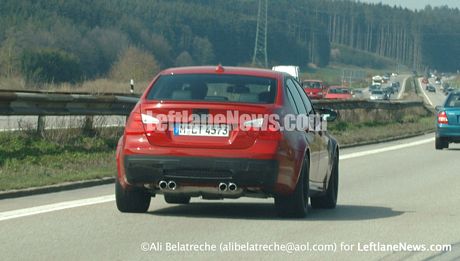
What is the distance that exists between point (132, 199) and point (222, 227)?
4.22 ft

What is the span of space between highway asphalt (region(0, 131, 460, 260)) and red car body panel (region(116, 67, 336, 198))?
482 mm

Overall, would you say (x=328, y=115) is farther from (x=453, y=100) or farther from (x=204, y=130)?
(x=453, y=100)

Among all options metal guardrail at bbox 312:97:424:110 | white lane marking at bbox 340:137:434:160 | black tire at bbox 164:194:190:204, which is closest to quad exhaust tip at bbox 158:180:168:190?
black tire at bbox 164:194:190:204

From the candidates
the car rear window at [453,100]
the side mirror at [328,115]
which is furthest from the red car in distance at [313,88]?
the side mirror at [328,115]

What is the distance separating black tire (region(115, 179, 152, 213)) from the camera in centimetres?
1153

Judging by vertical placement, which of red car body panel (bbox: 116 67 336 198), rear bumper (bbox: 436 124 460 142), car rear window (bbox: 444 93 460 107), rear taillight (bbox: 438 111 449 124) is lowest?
rear bumper (bbox: 436 124 460 142)

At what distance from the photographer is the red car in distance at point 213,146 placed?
10.9 m

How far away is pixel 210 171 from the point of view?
1092 centimetres

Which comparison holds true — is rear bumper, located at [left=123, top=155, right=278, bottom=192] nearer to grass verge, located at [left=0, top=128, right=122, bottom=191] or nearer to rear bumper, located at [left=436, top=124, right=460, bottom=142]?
grass verge, located at [left=0, top=128, right=122, bottom=191]

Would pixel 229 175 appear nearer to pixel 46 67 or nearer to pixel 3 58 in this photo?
pixel 3 58

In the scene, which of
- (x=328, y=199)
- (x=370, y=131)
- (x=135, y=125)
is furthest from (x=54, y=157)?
(x=370, y=131)

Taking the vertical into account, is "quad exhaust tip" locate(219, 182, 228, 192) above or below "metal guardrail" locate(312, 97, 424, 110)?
above

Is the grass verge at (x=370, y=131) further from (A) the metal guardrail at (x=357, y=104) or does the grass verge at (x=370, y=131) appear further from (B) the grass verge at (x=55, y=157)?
(B) the grass verge at (x=55, y=157)

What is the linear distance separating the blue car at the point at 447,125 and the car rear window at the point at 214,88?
1753 cm
